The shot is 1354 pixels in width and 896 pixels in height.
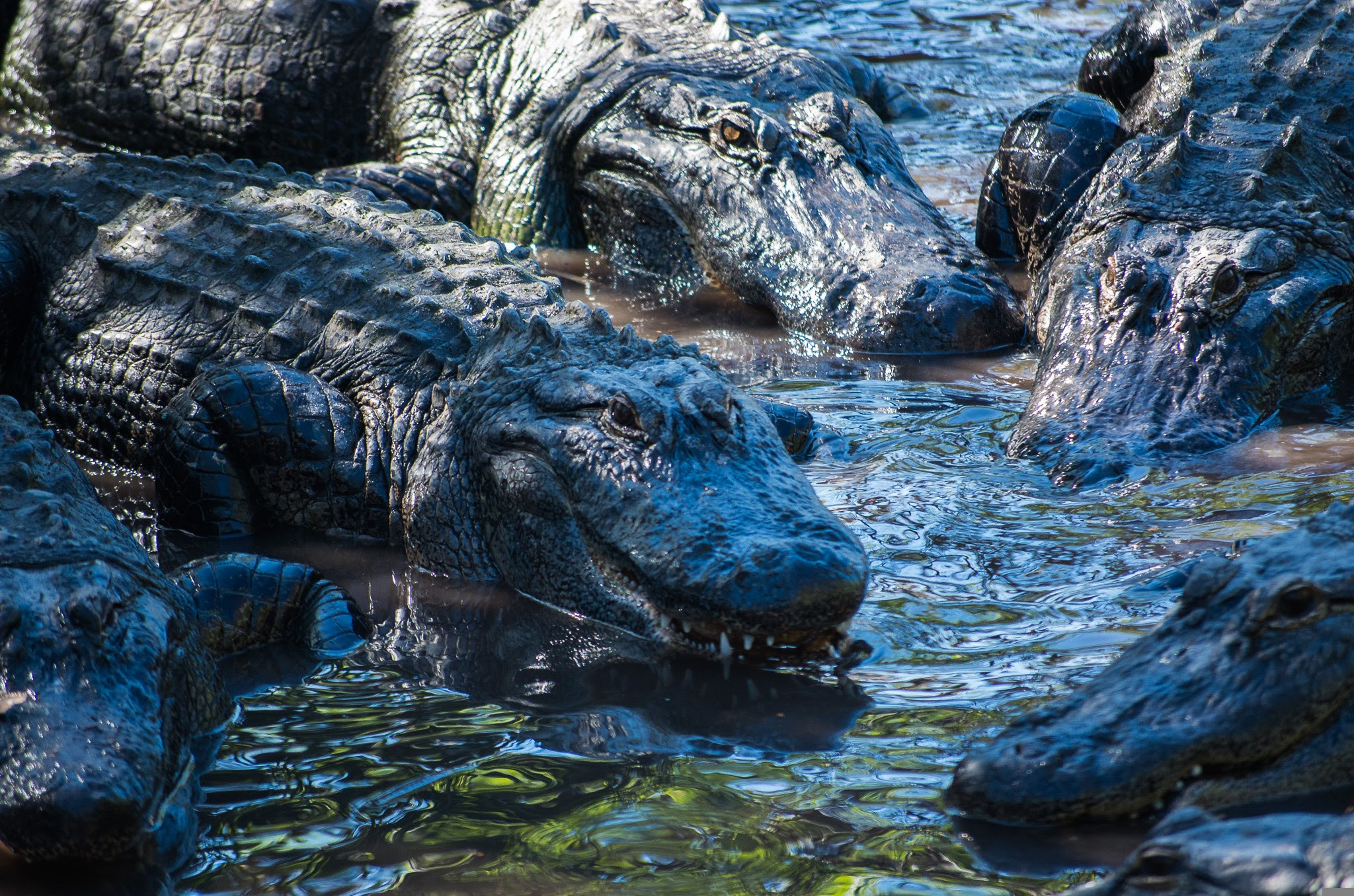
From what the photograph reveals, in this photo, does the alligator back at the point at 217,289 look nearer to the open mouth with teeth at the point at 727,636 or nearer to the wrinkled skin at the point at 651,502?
the wrinkled skin at the point at 651,502

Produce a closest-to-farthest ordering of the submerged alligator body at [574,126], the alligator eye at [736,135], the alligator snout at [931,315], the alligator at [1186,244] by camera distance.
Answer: the alligator at [1186,244] → the alligator snout at [931,315] → the submerged alligator body at [574,126] → the alligator eye at [736,135]

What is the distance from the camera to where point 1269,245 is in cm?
542

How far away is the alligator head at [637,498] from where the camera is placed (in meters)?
3.51

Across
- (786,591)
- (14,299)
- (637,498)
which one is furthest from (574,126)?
(786,591)

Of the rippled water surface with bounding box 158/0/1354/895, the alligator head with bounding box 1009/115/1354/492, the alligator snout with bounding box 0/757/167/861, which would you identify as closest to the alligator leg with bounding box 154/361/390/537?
the rippled water surface with bounding box 158/0/1354/895

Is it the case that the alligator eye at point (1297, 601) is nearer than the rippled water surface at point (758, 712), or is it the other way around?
the rippled water surface at point (758, 712)

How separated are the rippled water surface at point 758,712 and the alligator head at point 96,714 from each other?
13cm

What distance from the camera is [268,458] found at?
183 inches

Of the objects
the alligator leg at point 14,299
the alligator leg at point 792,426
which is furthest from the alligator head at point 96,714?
the alligator leg at point 14,299

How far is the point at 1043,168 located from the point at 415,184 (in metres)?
3.23

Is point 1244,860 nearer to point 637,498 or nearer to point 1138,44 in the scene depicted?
point 637,498

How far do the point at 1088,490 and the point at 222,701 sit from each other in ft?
8.69

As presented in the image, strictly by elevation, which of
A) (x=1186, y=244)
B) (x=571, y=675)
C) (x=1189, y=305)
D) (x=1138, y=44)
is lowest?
(x=571, y=675)

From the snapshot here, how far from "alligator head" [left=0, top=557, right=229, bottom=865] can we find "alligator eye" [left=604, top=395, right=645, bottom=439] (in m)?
1.26
